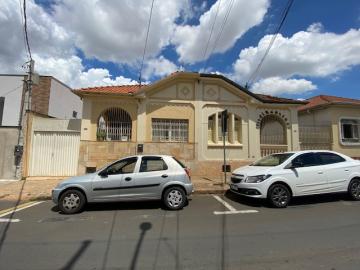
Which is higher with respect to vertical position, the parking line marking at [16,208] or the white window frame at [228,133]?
the white window frame at [228,133]

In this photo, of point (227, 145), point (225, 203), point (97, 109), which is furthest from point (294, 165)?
point (97, 109)

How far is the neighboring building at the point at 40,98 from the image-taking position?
14633 mm

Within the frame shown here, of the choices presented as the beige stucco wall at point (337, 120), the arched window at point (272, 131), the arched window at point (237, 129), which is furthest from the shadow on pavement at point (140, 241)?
the beige stucco wall at point (337, 120)

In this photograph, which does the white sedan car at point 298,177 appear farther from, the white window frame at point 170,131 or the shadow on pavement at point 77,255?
the white window frame at point 170,131

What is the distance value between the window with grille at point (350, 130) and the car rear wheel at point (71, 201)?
15731 millimetres

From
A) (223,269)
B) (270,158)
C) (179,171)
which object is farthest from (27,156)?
(223,269)

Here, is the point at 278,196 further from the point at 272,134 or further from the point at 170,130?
the point at 272,134

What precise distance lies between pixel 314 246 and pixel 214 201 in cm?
435

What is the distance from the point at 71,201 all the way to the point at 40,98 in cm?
1107

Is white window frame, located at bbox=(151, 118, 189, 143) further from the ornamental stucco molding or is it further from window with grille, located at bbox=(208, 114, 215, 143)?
the ornamental stucco molding

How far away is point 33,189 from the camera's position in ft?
35.8

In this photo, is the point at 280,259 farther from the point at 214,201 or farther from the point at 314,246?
the point at 214,201

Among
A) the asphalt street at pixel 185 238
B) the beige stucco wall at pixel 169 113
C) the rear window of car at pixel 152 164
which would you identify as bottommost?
the asphalt street at pixel 185 238

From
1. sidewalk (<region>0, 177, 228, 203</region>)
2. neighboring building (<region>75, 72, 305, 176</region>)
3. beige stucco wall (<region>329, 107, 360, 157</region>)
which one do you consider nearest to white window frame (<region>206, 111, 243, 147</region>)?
neighboring building (<region>75, 72, 305, 176</region>)
